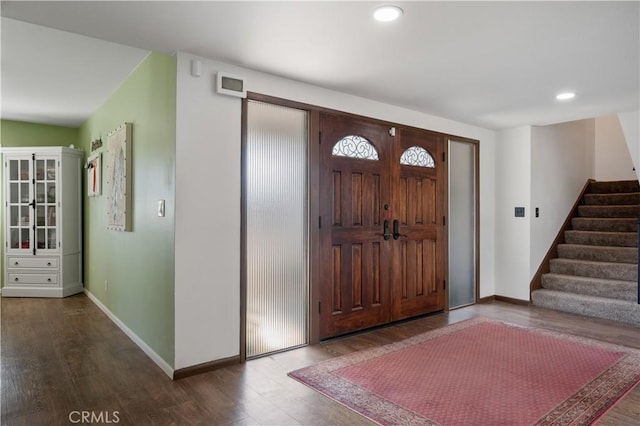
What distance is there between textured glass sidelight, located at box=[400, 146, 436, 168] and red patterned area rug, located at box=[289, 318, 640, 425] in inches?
74.1

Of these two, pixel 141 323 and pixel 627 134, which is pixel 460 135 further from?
pixel 141 323

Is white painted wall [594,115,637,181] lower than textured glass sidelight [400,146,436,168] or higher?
higher

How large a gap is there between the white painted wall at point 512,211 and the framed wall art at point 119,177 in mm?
4659

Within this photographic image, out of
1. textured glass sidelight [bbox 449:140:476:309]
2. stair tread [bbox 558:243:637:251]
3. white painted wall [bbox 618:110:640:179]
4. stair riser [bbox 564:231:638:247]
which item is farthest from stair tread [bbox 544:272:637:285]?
white painted wall [bbox 618:110:640:179]

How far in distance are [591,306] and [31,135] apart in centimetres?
795

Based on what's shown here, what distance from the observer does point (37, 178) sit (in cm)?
568

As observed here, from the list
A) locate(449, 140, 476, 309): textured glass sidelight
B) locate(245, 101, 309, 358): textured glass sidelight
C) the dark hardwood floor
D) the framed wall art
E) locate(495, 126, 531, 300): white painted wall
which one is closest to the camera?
the dark hardwood floor

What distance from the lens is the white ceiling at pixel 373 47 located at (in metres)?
2.24

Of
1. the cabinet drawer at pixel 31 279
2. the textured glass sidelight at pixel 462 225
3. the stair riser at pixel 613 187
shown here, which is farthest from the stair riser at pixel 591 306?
the cabinet drawer at pixel 31 279

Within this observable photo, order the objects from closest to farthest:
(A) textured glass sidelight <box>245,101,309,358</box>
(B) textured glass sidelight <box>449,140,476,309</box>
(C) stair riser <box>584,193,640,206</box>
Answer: (A) textured glass sidelight <box>245,101,309,358</box>, (B) textured glass sidelight <box>449,140,476,309</box>, (C) stair riser <box>584,193,640,206</box>

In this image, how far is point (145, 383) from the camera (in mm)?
2754

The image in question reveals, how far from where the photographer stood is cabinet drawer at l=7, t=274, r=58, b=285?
18.2 ft

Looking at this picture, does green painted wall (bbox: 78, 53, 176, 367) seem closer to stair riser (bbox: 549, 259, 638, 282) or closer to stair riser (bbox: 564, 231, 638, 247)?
Answer: stair riser (bbox: 549, 259, 638, 282)

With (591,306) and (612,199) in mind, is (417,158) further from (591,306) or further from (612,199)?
(612,199)
